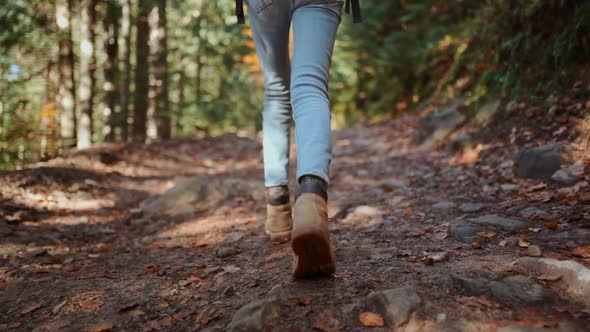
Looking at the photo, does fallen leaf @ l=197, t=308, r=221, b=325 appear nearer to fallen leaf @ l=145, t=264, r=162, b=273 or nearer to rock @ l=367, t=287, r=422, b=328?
rock @ l=367, t=287, r=422, b=328

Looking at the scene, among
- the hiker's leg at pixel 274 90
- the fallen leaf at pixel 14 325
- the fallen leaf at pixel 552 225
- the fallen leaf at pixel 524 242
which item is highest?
the hiker's leg at pixel 274 90

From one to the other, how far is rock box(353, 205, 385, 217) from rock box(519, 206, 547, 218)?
0.87 m

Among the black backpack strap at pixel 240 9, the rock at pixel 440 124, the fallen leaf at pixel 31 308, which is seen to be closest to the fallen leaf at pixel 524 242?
the black backpack strap at pixel 240 9

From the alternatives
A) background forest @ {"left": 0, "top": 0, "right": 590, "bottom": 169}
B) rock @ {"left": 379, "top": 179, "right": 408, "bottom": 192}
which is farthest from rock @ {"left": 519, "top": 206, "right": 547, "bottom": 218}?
background forest @ {"left": 0, "top": 0, "right": 590, "bottom": 169}

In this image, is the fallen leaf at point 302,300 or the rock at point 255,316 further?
the fallen leaf at point 302,300

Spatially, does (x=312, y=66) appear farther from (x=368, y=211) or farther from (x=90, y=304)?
(x=368, y=211)

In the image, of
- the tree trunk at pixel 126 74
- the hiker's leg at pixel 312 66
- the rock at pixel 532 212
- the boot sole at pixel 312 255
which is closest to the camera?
the boot sole at pixel 312 255

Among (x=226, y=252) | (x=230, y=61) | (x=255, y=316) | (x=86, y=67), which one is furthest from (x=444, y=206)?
(x=230, y=61)

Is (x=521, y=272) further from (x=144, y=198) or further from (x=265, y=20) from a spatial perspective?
(x=144, y=198)

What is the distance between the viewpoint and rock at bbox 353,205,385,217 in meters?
2.91

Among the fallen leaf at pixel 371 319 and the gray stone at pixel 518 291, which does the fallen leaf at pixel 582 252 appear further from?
the fallen leaf at pixel 371 319

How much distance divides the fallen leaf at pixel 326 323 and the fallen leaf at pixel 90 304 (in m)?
0.95

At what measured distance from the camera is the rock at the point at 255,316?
135cm

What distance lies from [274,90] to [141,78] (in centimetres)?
713
